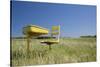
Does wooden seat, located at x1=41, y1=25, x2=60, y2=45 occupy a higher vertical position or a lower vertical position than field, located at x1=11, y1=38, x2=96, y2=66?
higher

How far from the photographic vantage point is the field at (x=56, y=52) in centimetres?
242

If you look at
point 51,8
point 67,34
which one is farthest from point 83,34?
point 51,8

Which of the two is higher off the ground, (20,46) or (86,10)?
(86,10)

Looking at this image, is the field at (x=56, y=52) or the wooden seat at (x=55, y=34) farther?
the wooden seat at (x=55, y=34)

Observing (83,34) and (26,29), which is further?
(83,34)

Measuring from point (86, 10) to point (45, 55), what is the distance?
0.86 metres

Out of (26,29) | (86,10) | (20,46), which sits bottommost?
(20,46)

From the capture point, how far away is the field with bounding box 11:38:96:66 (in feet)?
7.95

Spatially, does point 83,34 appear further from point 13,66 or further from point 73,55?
point 13,66

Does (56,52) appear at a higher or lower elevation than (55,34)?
lower

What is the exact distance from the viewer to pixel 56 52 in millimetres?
2566

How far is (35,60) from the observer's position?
2.48m

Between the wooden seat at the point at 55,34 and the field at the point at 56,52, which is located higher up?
the wooden seat at the point at 55,34
